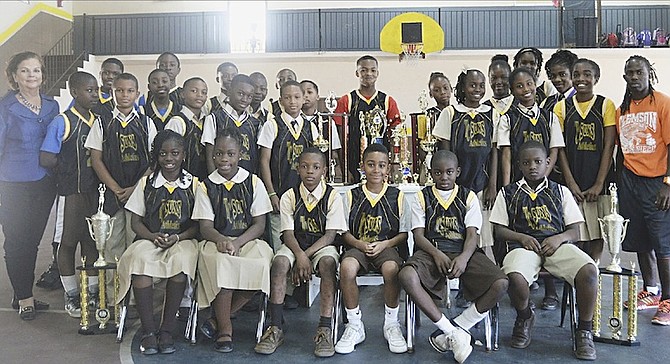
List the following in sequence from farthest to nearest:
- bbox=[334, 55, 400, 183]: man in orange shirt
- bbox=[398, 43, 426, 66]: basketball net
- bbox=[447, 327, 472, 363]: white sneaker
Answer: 1. bbox=[398, 43, 426, 66]: basketball net
2. bbox=[334, 55, 400, 183]: man in orange shirt
3. bbox=[447, 327, 472, 363]: white sneaker

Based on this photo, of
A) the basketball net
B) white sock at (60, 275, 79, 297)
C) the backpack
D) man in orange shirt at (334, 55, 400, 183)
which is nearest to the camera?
white sock at (60, 275, 79, 297)

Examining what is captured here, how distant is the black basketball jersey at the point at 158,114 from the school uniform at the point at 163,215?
639mm

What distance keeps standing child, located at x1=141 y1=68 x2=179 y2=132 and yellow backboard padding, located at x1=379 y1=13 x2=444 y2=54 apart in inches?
344

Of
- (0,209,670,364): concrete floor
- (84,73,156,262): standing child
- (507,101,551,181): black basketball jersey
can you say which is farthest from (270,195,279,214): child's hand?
(507,101,551,181): black basketball jersey

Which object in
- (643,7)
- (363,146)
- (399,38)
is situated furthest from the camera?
(643,7)

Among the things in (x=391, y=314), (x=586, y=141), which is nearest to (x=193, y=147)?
(x=391, y=314)

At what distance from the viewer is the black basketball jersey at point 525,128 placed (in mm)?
3895

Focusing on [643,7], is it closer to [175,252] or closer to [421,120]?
[421,120]

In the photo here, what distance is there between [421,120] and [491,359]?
81.6 inches

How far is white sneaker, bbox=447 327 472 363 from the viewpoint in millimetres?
3102

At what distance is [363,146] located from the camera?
4.61m

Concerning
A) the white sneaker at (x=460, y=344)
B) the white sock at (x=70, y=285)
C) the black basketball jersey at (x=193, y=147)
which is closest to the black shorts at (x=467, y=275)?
the white sneaker at (x=460, y=344)

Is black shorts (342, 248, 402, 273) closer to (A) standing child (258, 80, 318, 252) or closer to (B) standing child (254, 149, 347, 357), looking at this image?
(B) standing child (254, 149, 347, 357)

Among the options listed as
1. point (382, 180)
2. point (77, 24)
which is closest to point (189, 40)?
point (77, 24)
